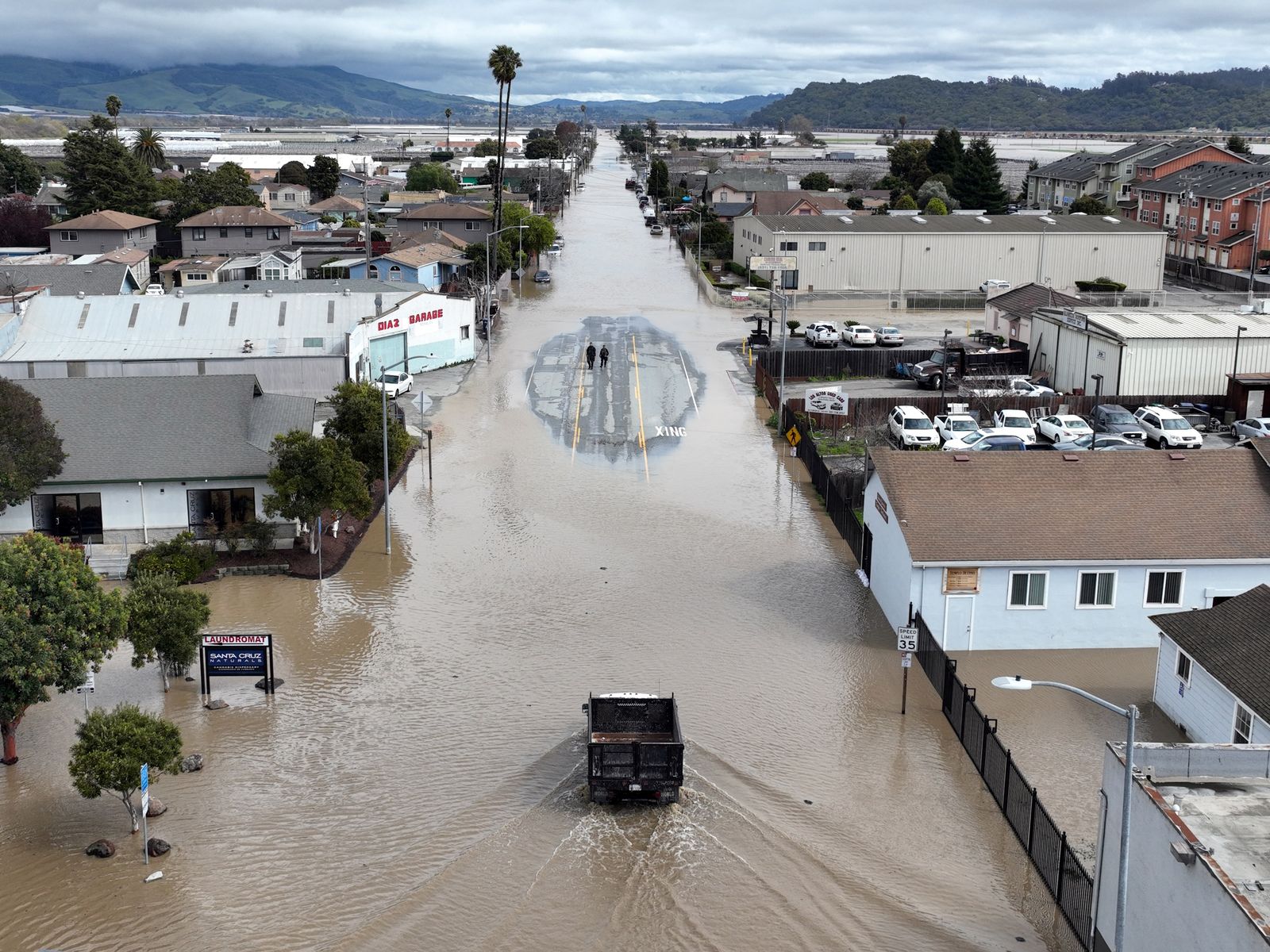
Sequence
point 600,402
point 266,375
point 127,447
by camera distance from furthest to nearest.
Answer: point 600,402 < point 266,375 < point 127,447

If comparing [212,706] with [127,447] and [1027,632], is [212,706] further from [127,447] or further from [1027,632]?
[1027,632]

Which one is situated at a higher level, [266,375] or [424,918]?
[266,375]

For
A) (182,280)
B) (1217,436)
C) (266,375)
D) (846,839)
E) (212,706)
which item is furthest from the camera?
(182,280)

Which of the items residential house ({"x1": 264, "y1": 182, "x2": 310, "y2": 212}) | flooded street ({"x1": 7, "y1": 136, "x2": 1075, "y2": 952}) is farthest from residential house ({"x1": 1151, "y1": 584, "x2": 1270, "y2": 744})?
residential house ({"x1": 264, "y1": 182, "x2": 310, "y2": 212})

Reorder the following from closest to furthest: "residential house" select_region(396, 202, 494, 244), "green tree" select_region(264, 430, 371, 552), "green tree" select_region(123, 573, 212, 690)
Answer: "green tree" select_region(123, 573, 212, 690) → "green tree" select_region(264, 430, 371, 552) → "residential house" select_region(396, 202, 494, 244)

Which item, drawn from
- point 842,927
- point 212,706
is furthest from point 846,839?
point 212,706

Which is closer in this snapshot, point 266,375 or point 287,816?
point 287,816

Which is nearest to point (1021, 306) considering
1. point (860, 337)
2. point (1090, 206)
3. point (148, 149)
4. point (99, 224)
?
point (860, 337)

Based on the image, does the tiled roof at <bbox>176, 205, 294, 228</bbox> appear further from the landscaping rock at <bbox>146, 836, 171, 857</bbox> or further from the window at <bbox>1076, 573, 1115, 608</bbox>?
the landscaping rock at <bbox>146, 836, 171, 857</bbox>

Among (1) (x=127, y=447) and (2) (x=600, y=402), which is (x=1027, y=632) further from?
(2) (x=600, y=402)
